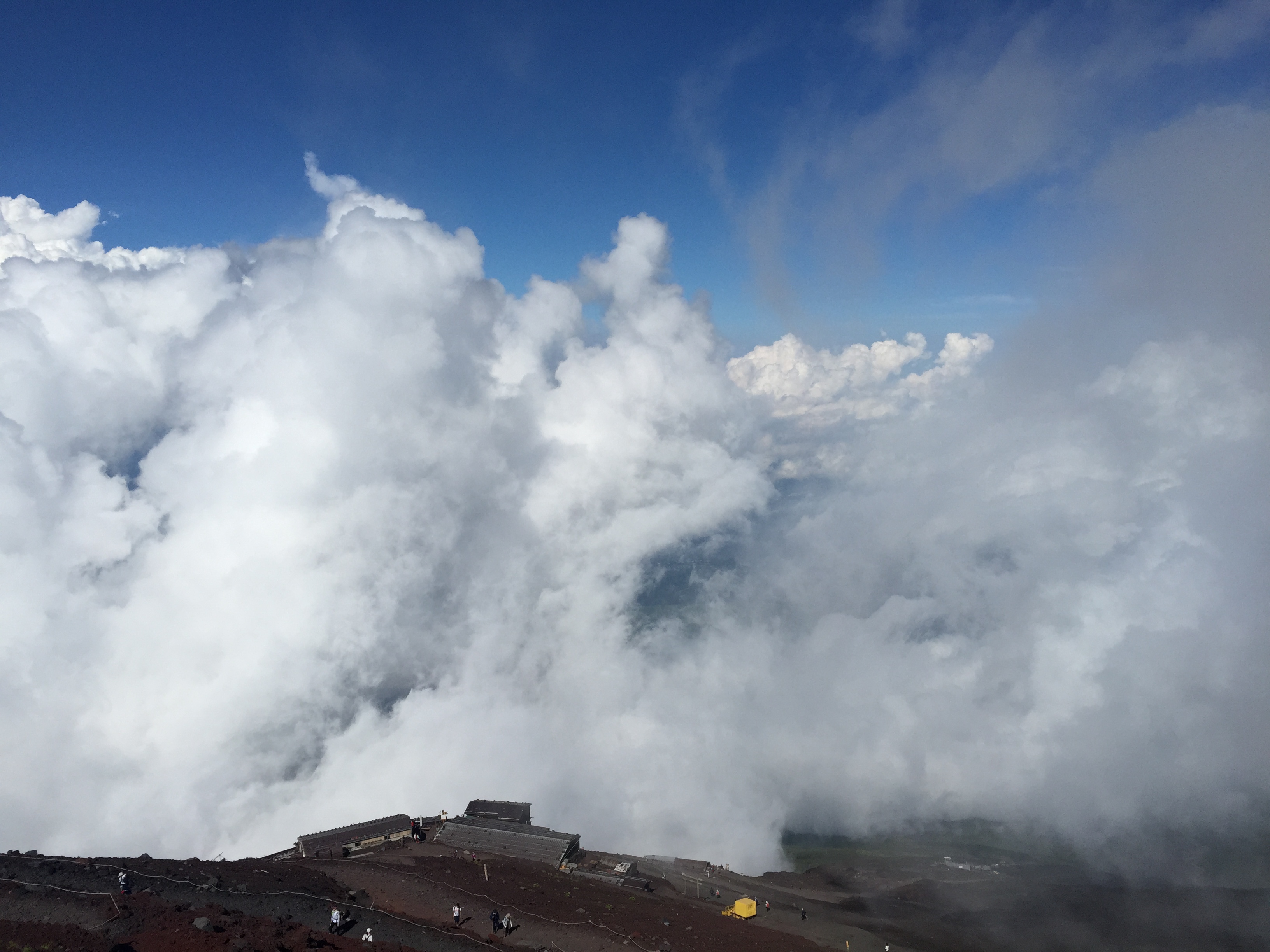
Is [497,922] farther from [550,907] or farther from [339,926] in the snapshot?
[339,926]

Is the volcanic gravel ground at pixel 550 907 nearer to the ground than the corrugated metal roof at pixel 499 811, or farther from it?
nearer to the ground

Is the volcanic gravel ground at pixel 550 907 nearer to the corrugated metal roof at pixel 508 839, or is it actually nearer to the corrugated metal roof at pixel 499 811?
the corrugated metal roof at pixel 508 839

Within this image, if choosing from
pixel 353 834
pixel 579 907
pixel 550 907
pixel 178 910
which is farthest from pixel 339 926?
pixel 353 834

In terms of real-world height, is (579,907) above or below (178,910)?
below

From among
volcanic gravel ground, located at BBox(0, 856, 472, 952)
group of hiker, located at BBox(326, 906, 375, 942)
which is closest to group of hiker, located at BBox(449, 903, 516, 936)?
volcanic gravel ground, located at BBox(0, 856, 472, 952)

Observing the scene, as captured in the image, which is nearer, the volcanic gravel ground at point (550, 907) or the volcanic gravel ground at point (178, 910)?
the volcanic gravel ground at point (178, 910)

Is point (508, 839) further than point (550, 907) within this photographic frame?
Yes

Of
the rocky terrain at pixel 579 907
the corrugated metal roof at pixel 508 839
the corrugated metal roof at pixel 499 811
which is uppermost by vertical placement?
the corrugated metal roof at pixel 499 811

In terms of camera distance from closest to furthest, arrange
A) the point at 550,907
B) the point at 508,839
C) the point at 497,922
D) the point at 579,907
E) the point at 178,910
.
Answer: the point at 178,910
the point at 497,922
the point at 550,907
the point at 579,907
the point at 508,839

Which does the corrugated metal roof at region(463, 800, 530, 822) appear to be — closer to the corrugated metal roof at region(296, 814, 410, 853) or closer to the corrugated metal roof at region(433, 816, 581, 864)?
the corrugated metal roof at region(433, 816, 581, 864)

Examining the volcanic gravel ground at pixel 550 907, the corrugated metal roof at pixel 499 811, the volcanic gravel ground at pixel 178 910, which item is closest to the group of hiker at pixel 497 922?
the volcanic gravel ground at pixel 550 907

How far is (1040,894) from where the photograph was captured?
8706 cm

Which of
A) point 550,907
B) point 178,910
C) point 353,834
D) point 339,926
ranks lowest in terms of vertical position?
point 550,907

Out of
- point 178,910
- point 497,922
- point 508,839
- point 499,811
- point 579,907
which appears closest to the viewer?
point 178,910
